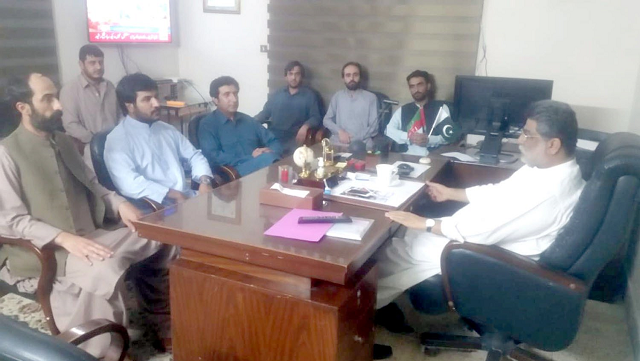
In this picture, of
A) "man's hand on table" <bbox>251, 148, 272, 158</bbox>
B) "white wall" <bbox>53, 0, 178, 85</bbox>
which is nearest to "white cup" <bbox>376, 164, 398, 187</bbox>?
"man's hand on table" <bbox>251, 148, 272, 158</bbox>

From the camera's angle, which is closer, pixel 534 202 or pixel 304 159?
pixel 534 202

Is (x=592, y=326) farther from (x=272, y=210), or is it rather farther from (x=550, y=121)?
(x=272, y=210)

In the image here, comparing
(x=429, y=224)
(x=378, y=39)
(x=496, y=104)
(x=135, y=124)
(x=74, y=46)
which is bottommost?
(x=429, y=224)

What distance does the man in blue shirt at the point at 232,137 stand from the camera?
3428mm

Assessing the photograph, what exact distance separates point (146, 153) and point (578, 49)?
3.27 metres

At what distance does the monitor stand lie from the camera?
2.72m

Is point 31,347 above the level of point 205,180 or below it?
above

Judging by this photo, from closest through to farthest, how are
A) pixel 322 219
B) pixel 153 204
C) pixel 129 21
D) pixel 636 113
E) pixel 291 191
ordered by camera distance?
pixel 322 219 → pixel 291 191 → pixel 153 204 → pixel 636 113 → pixel 129 21

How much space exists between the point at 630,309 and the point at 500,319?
45.5 inches

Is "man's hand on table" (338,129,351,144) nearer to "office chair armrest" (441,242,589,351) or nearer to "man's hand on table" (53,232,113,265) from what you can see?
"office chair armrest" (441,242,589,351)

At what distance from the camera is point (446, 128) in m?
3.50

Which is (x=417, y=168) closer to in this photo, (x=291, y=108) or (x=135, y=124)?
(x=135, y=124)

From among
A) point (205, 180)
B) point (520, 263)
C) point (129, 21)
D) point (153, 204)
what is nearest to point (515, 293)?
point (520, 263)

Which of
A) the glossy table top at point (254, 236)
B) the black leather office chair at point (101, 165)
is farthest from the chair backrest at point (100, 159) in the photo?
the glossy table top at point (254, 236)
